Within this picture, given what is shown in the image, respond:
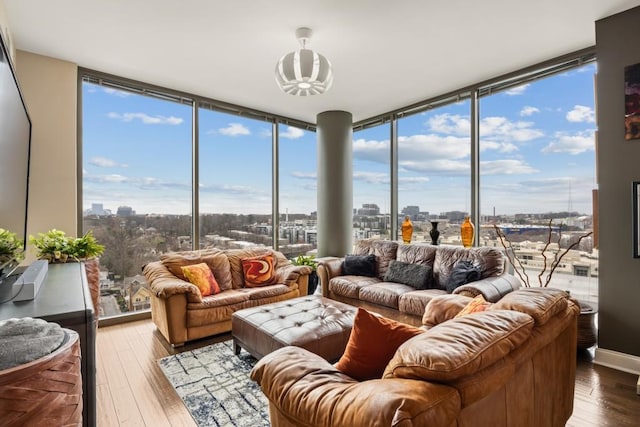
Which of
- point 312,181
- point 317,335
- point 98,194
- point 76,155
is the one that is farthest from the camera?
point 312,181

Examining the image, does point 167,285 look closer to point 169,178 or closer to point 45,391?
point 169,178

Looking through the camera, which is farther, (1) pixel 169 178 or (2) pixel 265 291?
(1) pixel 169 178

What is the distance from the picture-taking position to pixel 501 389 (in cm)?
109

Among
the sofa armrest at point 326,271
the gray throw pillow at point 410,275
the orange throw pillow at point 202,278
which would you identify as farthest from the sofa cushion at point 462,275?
the orange throw pillow at point 202,278

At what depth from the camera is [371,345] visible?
1.28 meters

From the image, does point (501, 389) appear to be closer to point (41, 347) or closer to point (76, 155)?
point (41, 347)

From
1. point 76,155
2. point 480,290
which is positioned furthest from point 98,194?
point 480,290

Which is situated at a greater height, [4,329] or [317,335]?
[4,329]

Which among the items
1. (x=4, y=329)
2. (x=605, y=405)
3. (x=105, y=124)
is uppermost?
(x=105, y=124)

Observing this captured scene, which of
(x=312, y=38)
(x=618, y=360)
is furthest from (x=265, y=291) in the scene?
(x=618, y=360)

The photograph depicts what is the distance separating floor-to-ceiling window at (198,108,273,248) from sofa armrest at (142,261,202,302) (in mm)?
1025

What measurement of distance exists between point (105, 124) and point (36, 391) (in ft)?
12.8

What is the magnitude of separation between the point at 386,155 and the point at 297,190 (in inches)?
62.0

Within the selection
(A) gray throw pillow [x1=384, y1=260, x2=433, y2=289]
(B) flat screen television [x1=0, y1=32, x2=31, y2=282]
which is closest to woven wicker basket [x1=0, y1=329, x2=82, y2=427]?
(B) flat screen television [x1=0, y1=32, x2=31, y2=282]
